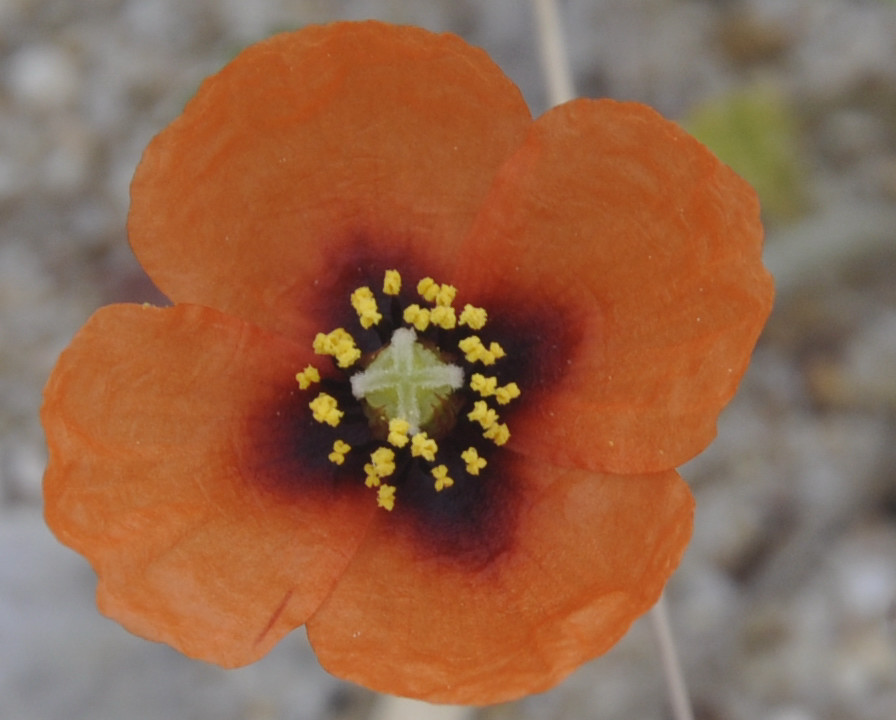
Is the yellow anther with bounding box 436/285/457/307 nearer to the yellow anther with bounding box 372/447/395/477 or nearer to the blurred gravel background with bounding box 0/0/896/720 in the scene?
the yellow anther with bounding box 372/447/395/477

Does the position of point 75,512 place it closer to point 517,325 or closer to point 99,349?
point 99,349

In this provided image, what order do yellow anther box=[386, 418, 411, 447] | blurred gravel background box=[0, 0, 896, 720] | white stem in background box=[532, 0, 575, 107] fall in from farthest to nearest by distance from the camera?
blurred gravel background box=[0, 0, 896, 720], white stem in background box=[532, 0, 575, 107], yellow anther box=[386, 418, 411, 447]

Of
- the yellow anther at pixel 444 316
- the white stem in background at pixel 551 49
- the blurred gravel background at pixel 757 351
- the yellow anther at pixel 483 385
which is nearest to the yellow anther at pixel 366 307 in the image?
the yellow anther at pixel 444 316

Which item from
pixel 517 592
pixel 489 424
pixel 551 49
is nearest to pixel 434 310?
pixel 489 424

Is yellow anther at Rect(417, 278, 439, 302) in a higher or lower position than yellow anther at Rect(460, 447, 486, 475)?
higher

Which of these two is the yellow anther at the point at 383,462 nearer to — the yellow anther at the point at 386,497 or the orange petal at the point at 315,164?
the yellow anther at the point at 386,497

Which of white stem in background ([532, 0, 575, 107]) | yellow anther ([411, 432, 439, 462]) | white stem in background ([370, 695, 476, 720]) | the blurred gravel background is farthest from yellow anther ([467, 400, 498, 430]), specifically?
the blurred gravel background
